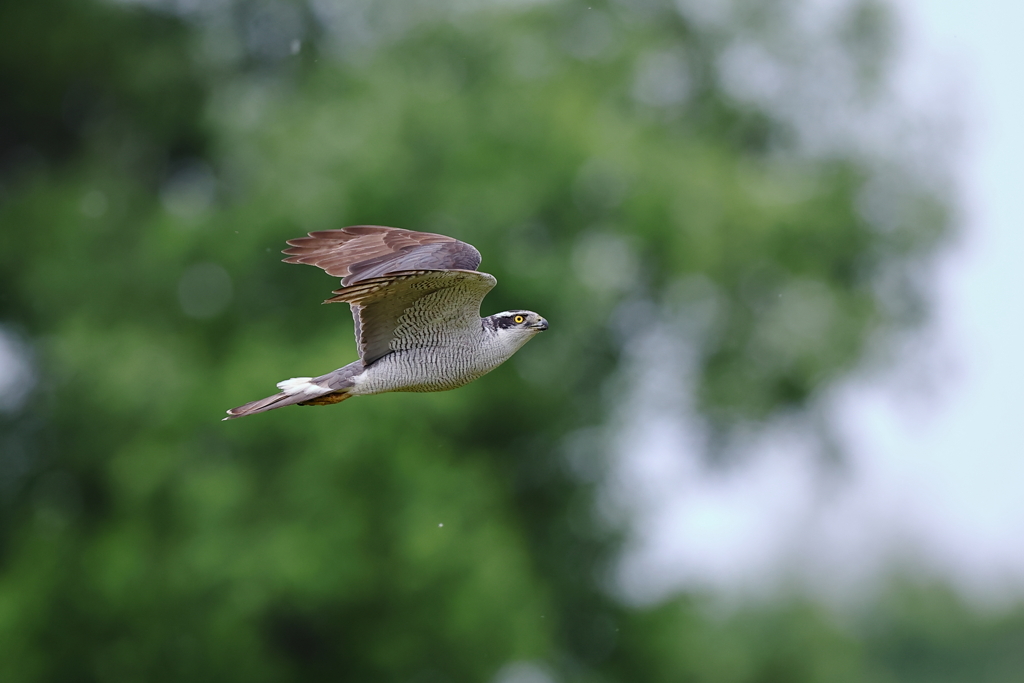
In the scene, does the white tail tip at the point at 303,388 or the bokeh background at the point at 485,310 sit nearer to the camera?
the white tail tip at the point at 303,388

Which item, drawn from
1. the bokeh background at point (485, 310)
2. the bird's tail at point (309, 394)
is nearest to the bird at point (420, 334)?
the bird's tail at point (309, 394)

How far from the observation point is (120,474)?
21.0 metres

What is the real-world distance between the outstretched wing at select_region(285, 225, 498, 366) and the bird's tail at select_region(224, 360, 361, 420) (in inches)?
7.2

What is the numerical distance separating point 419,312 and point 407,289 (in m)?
0.27

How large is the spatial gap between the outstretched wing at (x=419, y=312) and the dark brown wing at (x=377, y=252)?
131mm

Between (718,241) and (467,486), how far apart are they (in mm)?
7505

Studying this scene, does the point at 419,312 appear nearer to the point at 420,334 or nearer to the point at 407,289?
the point at 420,334

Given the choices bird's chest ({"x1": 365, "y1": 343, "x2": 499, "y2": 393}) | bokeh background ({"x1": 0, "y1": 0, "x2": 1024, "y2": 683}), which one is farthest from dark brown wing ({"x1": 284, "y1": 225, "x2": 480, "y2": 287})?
bokeh background ({"x1": 0, "y1": 0, "x2": 1024, "y2": 683})

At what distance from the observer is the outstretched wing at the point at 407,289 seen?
6.13 m

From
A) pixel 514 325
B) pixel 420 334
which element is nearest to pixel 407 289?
pixel 420 334

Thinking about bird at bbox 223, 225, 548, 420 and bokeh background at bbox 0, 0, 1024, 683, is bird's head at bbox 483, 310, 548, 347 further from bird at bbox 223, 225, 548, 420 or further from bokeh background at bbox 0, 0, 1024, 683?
bokeh background at bbox 0, 0, 1024, 683

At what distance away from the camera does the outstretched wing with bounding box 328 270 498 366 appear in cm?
622

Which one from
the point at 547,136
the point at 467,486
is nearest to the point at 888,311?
the point at 547,136

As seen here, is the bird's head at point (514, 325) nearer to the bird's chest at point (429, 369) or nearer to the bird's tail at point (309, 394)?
the bird's chest at point (429, 369)
